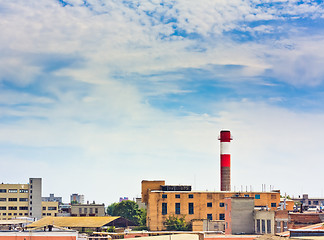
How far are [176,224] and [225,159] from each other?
26396 mm

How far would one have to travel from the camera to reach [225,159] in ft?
534

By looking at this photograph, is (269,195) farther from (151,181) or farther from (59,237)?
(59,237)

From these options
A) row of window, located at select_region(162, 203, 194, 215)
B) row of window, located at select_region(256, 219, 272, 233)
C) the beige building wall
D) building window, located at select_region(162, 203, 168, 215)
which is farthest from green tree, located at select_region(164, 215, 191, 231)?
row of window, located at select_region(256, 219, 272, 233)

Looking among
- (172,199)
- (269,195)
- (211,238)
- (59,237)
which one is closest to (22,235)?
(59,237)

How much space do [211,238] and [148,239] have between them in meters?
9.88

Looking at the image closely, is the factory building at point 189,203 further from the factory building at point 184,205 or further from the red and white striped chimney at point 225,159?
the red and white striped chimney at point 225,159

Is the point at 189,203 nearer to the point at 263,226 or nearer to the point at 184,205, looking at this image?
the point at 184,205

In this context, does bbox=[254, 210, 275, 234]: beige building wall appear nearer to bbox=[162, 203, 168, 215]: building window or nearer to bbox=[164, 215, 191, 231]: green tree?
bbox=[164, 215, 191, 231]: green tree

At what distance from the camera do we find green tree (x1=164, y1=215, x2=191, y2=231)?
145 m

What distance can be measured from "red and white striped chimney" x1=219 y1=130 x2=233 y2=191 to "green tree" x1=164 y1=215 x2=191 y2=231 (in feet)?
57.2

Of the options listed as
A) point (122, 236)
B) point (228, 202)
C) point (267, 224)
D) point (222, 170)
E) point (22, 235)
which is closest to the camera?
point (22, 235)

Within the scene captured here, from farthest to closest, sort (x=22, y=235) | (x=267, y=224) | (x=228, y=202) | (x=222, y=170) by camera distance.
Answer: (x=222, y=170), (x=228, y=202), (x=267, y=224), (x=22, y=235)

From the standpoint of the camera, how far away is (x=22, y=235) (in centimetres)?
7150

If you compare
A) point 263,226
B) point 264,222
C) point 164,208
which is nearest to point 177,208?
point 164,208
